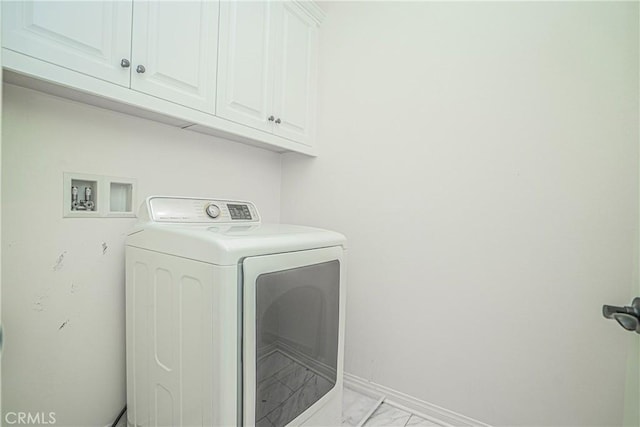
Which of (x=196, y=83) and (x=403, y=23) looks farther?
(x=403, y=23)

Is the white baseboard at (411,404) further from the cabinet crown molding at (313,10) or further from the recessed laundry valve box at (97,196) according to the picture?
the cabinet crown molding at (313,10)

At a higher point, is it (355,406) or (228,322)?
(228,322)

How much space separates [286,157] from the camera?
214cm

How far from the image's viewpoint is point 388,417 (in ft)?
5.24

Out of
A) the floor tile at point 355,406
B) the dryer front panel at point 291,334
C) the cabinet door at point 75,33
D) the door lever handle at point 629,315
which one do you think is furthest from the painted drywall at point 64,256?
the door lever handle at point 629,315

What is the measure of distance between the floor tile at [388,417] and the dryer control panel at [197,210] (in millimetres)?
1184

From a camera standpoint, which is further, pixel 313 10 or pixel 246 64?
pixel 313 10

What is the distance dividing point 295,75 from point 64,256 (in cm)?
146

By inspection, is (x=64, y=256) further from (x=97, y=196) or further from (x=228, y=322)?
(x=228, y=322)

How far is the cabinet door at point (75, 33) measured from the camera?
3.01 ft

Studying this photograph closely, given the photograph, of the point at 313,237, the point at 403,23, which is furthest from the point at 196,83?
the point at 403,23

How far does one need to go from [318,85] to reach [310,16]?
15.9 inches

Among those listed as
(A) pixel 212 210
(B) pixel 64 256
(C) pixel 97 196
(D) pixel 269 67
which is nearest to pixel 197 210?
(A) pixel 212 210

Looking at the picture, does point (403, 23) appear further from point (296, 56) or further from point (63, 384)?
point (63, 384)
